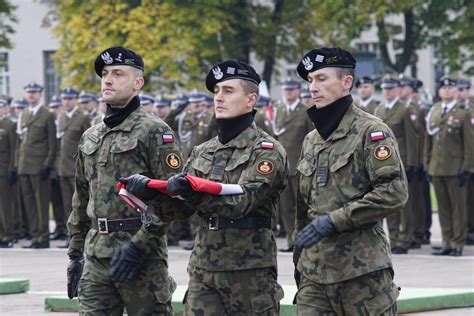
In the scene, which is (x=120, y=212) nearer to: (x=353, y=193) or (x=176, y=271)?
(x=353, y=193)

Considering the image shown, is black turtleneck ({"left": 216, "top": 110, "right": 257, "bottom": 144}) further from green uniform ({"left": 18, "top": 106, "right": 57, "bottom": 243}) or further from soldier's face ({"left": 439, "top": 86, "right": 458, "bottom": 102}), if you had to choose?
green uniform ({"left": 18, "top": 106, "right": 57, "bottom": 243})

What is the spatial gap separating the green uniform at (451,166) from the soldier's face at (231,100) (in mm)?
9478

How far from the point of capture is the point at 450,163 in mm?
16656

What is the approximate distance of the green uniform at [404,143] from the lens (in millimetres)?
16891

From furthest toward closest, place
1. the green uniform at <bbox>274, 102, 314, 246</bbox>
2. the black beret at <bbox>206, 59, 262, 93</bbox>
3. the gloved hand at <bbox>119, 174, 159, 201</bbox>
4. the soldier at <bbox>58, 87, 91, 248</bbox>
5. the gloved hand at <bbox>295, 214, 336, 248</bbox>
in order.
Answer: the soldier at <bbox>58, 87, 91, 248</bbox> → the green uniform at <bbox>274, 102, 314, 246</bbox> → the black beret at <bbox>206, 59, 262, 93</bbox> → the gloved hand at <bbox>119, 174, 159, 201</bbox> → the gloved hand at <bbox>295, 214, 336, 248</bbox>

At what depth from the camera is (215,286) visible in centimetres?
725

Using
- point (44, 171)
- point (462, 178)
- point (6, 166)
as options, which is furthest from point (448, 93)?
point (6, 166)

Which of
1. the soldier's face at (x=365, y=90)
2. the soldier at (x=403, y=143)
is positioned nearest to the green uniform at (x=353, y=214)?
the soldier at (x=403, y=143)

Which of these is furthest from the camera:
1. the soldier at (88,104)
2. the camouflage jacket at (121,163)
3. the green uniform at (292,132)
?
the soldier at (88,104)

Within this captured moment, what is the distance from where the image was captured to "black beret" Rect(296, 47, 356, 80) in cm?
709

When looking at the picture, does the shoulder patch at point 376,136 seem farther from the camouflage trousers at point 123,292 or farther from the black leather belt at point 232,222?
the camouflage trousers at point 123,292

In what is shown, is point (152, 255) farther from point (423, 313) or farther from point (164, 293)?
point (423, 313)

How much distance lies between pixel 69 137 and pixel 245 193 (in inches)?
488

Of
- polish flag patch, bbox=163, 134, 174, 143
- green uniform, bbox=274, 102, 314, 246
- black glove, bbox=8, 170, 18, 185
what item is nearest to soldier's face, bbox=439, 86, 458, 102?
green uniform, bbox=274, 102, 314, 246
